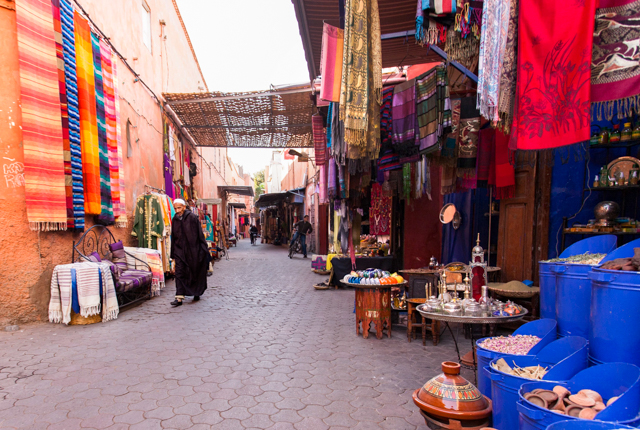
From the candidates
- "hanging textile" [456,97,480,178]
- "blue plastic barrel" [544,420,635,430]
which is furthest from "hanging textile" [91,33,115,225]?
"blue plastic barrel" [544,420,635,430]

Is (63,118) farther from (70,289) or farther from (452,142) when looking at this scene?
(452,142)

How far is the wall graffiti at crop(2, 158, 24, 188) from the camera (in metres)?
4.66

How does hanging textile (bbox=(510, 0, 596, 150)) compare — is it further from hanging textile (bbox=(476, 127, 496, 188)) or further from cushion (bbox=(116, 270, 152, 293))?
cushion (bbox=(116, 270, 152, 293))

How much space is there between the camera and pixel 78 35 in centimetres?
562

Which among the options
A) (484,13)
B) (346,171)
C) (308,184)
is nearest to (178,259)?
(346,171)

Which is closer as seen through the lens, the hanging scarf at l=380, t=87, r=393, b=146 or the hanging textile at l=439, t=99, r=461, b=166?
the hanging scarf at l=380, t=87, r=393, b=146

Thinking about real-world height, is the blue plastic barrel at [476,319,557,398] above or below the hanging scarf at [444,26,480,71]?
below

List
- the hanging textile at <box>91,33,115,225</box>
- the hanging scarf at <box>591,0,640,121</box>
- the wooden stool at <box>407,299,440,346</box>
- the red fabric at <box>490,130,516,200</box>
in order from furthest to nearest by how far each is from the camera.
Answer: the hanging textile at <box>91,33,115,225</box>
the red fabric at <box>490,130,516,200</box>
the wooden stool at <box>407,299,440,346</box>
the hanging scarf at <box>591,0,640,121</box>

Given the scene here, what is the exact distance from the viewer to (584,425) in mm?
1470

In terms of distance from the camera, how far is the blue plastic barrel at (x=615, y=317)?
71.3 inches

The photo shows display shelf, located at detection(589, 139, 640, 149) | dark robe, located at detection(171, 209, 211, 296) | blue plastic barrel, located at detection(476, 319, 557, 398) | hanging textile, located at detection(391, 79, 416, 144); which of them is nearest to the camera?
Result: blue plastic barrel, located at detection(476, 319, 557, 398)

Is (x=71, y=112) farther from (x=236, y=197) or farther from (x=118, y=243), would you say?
(x=236, y=197)

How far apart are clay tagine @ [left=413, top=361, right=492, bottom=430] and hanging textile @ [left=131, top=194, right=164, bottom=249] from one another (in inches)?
281

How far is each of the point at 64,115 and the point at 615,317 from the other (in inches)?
259
